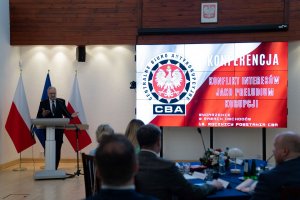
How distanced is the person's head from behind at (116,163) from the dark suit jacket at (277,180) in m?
1.22

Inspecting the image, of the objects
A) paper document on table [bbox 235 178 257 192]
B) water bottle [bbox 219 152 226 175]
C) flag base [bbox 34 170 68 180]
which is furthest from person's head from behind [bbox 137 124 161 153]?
flag base [bbox 34 170 68 180]

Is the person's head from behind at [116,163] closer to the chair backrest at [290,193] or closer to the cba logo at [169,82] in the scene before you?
the chair backrest at [290,193]

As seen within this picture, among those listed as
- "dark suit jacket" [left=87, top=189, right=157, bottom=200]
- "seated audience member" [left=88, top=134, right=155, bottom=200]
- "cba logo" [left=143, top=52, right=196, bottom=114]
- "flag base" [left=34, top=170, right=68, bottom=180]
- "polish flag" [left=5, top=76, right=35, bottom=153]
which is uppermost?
"cba logo" [left=143, top=52, right=196, bottom=114]

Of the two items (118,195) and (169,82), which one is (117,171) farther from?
(169,82)

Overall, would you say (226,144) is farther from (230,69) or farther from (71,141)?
(71,141)

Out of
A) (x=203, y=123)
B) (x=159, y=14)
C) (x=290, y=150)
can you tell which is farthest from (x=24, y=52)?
(x=290, y=150)

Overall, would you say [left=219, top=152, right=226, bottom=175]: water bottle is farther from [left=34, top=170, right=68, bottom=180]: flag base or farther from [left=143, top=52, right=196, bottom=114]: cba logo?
[left=143, top=52, right=196, bottom=114]: cba logo

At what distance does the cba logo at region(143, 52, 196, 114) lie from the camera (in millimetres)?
7430

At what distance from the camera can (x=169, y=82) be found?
7.49m

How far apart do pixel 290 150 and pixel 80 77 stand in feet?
20.5

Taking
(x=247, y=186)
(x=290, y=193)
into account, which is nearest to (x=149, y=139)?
(x=247, y=186)

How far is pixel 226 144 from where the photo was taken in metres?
7.86

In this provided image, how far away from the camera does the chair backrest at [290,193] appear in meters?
2.19

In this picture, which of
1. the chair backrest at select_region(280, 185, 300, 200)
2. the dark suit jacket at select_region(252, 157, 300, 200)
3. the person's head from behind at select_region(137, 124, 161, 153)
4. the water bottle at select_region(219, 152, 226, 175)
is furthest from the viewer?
the water bottle at select_region(219, 152, 226, 175)
